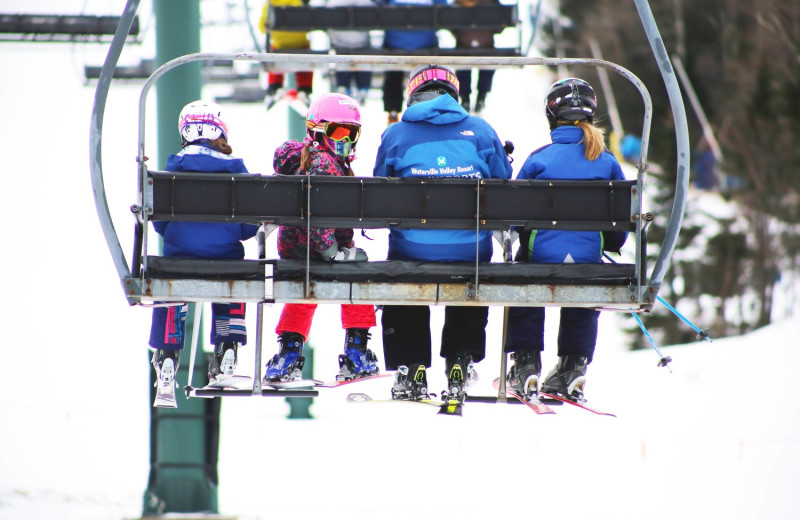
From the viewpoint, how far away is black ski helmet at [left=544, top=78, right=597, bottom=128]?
239 inches

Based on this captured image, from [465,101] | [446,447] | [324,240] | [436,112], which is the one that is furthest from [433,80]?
[446,447]

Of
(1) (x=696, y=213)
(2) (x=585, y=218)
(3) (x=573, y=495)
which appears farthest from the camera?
(1) (x=696, y=213)

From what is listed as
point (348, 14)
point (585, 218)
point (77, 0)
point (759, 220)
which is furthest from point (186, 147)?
point (77, 0)

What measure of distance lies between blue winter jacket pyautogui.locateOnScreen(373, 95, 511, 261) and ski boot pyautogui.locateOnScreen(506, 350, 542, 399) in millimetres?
606

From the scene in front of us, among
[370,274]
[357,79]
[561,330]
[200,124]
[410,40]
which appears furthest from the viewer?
[357,79]

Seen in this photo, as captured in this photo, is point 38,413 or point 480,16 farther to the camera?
point 38,413

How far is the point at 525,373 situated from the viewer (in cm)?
618

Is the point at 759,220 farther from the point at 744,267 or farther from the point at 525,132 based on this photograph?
the point at 525,132

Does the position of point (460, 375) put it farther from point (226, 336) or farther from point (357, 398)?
point (226, 336)

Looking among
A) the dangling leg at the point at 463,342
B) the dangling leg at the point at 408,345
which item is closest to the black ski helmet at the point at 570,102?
the dangling leg at the point at 463,342

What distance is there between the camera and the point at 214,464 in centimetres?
1106

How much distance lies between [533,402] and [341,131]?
5.47ft

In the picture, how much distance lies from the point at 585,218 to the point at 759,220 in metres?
26.7

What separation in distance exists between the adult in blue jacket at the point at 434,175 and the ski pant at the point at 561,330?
0.17 m
